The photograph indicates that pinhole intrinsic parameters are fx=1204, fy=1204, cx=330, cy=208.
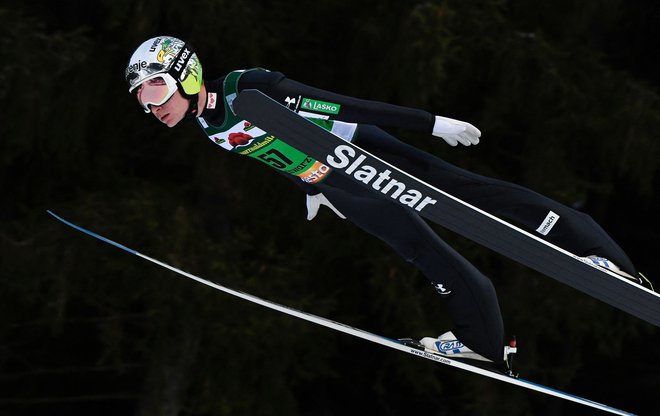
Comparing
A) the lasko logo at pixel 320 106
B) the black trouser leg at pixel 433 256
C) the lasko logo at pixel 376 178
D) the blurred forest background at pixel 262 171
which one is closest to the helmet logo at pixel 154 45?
the lasko logo at pixel 320 106

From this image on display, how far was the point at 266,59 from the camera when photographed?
774cm

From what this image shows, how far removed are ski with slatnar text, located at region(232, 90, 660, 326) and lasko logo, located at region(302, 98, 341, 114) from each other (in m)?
0.10

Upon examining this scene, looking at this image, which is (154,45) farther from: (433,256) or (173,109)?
(433,256)

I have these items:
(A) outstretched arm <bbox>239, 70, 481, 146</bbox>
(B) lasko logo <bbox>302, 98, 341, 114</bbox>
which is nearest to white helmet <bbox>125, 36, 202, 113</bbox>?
(A) outstretched arm <bbox>239, 70, 481, 146</bbox>

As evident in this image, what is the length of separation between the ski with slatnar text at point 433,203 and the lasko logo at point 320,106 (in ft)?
0.31

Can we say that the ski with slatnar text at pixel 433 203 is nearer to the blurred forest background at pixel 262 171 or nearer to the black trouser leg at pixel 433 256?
the black trouser leg at pixel 433 256

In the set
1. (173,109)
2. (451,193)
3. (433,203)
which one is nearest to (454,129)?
(433,203)

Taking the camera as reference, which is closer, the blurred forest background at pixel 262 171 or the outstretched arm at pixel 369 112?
the outstretched arm at pixel 369 112

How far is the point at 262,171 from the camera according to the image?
7957 mm

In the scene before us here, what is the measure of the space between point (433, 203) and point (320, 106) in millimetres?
535

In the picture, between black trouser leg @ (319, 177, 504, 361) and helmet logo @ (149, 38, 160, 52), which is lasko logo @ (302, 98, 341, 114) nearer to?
black trouser leg @ (319, 177, 504, 361)

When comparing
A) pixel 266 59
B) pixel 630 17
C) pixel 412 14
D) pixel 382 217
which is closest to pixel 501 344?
pixel 382 217

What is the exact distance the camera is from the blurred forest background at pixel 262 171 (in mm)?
7309

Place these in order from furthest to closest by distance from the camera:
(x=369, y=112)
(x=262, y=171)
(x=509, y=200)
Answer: (x=262, y=171)
(x=509, y=200)
(x=369, y=112)
